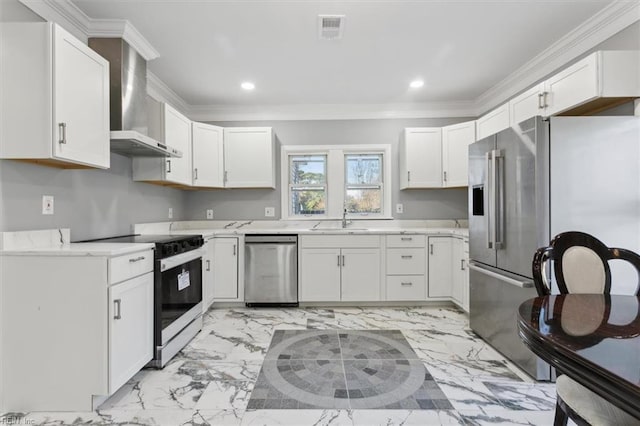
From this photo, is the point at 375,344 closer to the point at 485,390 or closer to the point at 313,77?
the point at 485,390

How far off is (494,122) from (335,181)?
196 cm

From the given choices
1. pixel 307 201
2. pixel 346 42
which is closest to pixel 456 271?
pixel 307 201

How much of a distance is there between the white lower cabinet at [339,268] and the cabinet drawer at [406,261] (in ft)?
0.54

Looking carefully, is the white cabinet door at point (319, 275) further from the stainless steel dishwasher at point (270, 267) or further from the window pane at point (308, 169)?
the window pane at point (308, 169)

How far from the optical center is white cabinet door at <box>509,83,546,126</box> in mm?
2545

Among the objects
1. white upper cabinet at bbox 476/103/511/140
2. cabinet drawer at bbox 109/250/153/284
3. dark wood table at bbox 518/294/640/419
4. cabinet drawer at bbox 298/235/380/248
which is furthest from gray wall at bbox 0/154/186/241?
white upper cabinet at bbox 476/103/511/140

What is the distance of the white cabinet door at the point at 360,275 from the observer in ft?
12.1

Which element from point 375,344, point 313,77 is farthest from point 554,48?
point 375,344

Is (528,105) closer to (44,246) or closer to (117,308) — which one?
(117,308)

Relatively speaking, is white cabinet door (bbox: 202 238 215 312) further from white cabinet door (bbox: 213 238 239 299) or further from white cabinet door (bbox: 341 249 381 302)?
white cabinet door (bbox: 341 249 381 302)

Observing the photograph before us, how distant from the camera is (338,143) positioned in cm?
426

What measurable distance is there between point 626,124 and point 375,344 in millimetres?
2354

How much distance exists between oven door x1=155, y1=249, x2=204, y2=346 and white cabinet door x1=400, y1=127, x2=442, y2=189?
2673 millimetres

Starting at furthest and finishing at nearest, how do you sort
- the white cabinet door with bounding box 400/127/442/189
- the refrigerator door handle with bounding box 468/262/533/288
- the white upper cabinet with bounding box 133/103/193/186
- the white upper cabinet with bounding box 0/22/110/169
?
the white cabinet door with bounding box 400/127/442/189, the white upper cabinet with bounding box 133/103/193/186, the refrigerator door handle with bounding box 468/262/533/288, the white upper cabinet with bounding box 0/22/110/169
